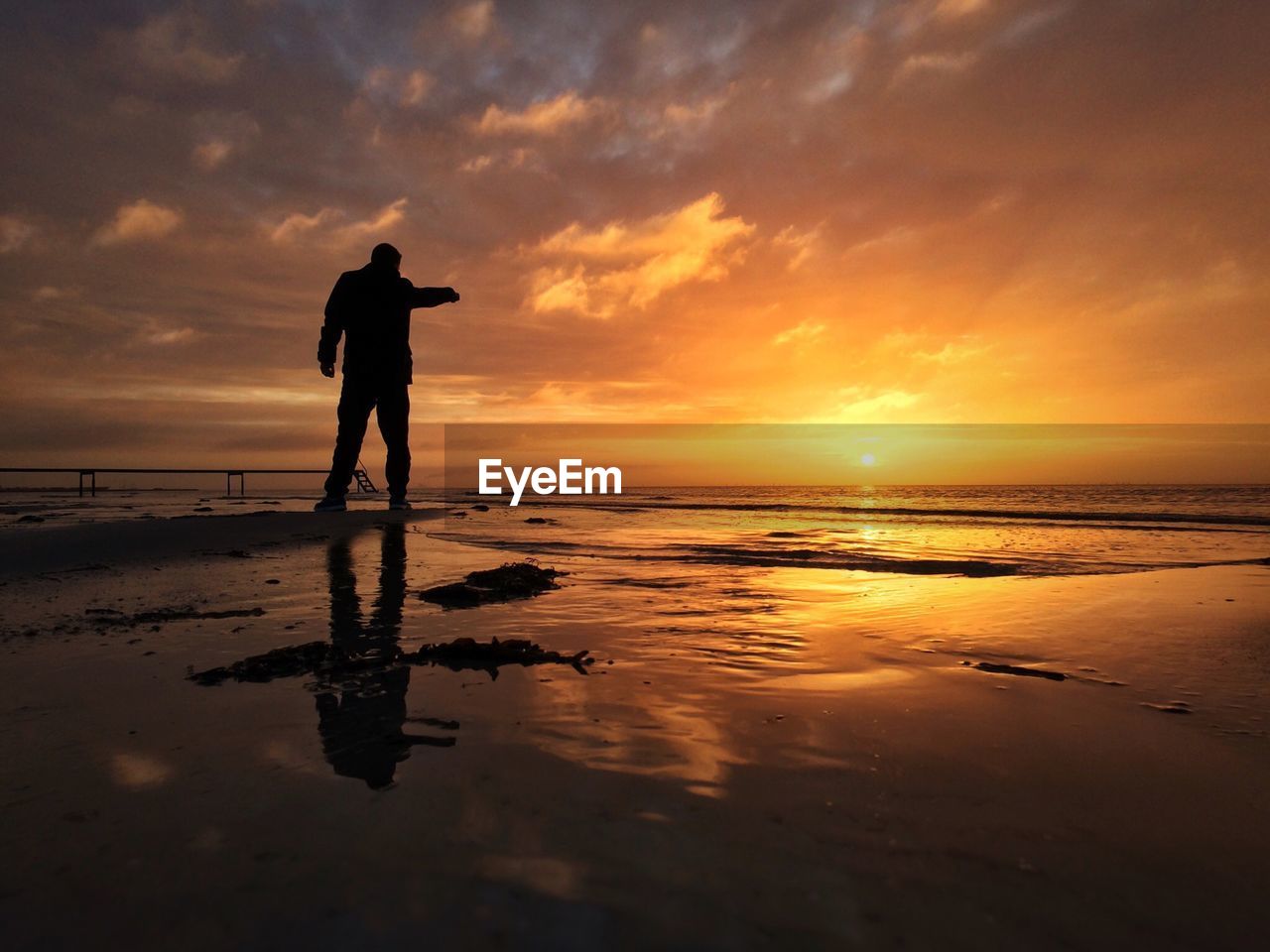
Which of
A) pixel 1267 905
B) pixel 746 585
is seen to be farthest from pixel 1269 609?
pixel 1267 905

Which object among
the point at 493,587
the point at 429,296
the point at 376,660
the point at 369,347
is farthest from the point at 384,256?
the point at 376,660

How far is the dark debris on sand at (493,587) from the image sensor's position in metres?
4.23

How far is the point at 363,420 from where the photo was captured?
8.76 metres

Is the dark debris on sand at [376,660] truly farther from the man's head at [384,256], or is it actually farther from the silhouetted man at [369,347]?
the man's head at [384,256]

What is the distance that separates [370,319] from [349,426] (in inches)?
55.1

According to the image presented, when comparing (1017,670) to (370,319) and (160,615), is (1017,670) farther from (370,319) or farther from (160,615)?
(370,319)

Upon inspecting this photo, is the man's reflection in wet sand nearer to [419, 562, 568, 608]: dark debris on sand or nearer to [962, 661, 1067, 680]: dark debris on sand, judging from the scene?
[419, 562, 568, 608]: dark debris on sand

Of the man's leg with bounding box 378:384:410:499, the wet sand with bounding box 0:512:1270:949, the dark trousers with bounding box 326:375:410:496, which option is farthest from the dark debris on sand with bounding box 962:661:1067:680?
the man's leg with bounding box 378:384:410:499

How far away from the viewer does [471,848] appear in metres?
1.31

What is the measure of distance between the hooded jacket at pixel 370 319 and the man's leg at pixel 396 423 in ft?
0.65

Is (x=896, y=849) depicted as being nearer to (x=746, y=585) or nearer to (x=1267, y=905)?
(x=1267, y=905)

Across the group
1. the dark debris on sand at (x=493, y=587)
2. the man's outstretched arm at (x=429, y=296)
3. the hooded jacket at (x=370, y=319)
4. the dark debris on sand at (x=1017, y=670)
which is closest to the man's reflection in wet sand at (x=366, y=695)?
the dark debris on sand at (x=493, y=587)

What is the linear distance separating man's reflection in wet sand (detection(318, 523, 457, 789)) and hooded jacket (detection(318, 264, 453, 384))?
511cm

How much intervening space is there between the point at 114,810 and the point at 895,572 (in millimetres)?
5860
